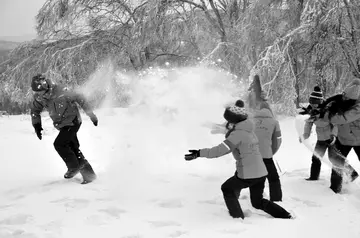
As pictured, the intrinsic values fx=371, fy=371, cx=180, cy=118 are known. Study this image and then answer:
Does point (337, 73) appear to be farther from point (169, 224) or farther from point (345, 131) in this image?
point (169, 224)

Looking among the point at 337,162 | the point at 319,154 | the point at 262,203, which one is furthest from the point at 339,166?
the point at 262,203

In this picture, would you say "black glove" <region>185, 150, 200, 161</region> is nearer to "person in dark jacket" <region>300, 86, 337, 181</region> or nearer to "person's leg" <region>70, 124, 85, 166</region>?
"person in dark jacket" <region>300, 86, 337, 181</region>

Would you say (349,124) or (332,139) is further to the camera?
(332,139)

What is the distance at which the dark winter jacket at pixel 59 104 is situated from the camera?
214 inches

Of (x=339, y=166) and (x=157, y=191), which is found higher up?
(x=339, y=166)

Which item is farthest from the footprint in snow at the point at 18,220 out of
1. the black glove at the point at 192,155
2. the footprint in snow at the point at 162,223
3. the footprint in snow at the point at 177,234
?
the black glove at the point at 192,155

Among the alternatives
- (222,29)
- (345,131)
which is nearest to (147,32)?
(222,29)

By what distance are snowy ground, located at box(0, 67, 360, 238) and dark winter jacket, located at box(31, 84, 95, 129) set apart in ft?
3.09

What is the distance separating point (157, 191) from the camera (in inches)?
199

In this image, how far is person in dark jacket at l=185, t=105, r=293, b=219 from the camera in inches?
149

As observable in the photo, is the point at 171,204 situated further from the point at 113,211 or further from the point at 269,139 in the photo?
the point at 269,139

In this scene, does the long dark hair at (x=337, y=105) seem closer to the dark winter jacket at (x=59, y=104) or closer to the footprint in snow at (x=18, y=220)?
the dark winter jacket at (x=59, y=104)

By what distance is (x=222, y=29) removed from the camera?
54.5 feet

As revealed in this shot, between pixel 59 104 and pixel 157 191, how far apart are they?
6.35 feet
